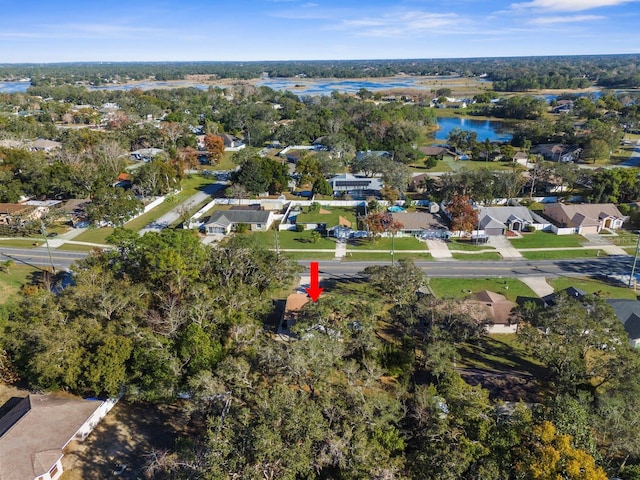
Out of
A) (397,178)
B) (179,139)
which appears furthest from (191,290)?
(179,139)

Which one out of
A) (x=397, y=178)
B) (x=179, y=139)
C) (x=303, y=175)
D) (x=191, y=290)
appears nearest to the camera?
(x=191, y=290)

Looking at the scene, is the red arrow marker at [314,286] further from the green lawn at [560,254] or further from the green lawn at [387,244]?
the green lawn at [560,254]

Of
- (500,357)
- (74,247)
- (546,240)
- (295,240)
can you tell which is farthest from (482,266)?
(74,247)

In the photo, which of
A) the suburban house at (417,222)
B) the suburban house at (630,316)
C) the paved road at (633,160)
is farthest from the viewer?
the paved road at (633,160)

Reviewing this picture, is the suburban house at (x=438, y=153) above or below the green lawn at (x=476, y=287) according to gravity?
above

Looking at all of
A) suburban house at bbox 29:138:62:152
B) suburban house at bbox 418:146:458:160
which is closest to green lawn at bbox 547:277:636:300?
suburban house at bbox 418:146:458:160

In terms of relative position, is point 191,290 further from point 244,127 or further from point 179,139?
point 244,127

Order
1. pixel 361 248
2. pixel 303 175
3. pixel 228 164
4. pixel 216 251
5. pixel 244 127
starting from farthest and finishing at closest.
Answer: pixel 244 127 → pixel 228 164 → pixel 303 175 → pixel 361 248 → pixel 216 251

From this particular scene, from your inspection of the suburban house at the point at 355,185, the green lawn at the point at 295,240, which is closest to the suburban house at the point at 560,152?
the suburban house at the point at 355,185
